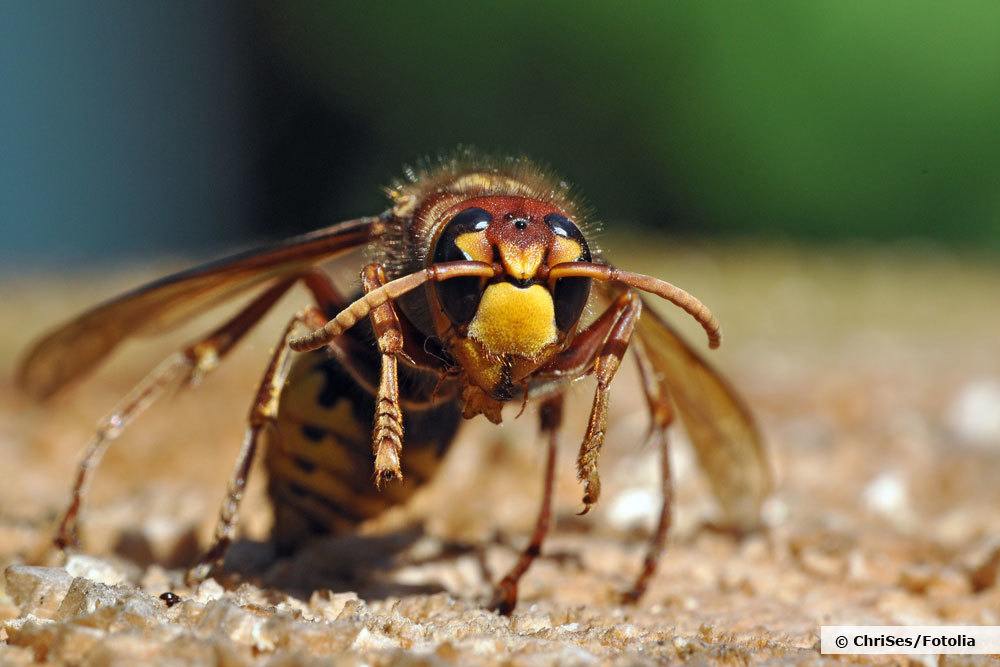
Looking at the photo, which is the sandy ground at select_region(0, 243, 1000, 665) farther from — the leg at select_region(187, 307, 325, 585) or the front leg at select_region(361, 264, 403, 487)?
the front leg at select_region(361, 264, 403, 487)

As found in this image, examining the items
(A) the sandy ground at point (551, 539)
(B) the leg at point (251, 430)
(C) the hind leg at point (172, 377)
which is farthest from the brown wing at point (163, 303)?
(A) the sandy ground at point (551, 539)

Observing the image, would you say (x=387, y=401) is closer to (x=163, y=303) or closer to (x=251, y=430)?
(x=251, y=430)

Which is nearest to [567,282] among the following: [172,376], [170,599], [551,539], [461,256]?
[461,256]

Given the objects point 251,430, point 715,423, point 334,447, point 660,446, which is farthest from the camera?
point 715,423

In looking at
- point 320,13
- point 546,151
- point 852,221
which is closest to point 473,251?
point 852,221

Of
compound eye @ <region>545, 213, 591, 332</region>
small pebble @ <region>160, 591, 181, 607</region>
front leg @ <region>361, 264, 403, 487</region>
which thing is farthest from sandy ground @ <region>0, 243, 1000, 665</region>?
compound eye @ <region>545, 213, 591, 332</region>

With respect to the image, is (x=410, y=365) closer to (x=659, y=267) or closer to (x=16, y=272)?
(x=659, y=267)

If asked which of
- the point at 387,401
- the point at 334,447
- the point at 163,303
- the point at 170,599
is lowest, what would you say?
the point at 170,599
